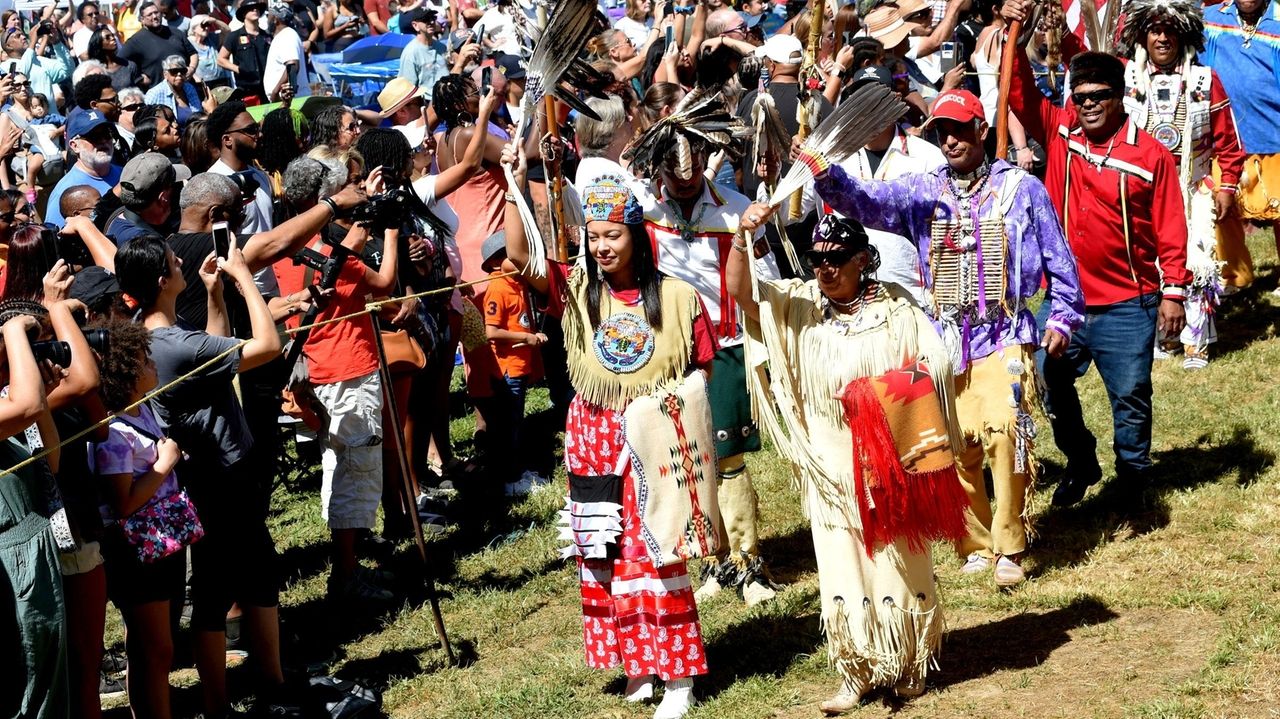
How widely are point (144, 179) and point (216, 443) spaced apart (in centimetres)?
168

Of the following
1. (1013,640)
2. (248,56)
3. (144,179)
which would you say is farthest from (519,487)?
(248,56)

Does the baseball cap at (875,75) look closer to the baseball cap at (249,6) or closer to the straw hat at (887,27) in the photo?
the straw hat at (887,27)

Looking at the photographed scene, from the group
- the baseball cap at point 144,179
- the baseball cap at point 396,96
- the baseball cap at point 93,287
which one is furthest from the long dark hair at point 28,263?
the baseball cap at point 396,96

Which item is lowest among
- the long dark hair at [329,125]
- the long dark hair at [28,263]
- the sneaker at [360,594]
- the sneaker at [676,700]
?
the sneaker at [676,700]

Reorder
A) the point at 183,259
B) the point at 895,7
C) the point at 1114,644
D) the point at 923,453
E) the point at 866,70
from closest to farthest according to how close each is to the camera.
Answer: the point at 923,453 → the point at 1114,644 → the point at 183,259 → the point at 866,70 → the point at 895,7

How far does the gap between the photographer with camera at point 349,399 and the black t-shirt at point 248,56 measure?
Answer: 28.9 ft

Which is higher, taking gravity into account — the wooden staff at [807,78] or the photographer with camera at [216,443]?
the wooden staff at [807,78]

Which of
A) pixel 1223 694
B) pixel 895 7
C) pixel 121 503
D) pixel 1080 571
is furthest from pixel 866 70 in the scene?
pixel 121 503

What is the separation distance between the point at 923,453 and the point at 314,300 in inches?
120

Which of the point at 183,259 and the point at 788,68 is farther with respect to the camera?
the point at 788,68

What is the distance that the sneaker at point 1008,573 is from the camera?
251 inches

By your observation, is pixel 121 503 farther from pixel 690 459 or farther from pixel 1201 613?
pixel 1201 613

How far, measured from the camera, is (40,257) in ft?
18.0

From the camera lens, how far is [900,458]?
204 inches
